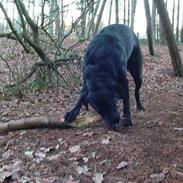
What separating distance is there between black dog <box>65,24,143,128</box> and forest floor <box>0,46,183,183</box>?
31cm

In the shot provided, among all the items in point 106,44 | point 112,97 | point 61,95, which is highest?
point 106,44

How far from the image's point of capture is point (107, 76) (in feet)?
18.4

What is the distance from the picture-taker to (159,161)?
460cm

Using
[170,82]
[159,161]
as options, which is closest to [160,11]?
[170,82]

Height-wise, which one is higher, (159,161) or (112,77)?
(112,77)

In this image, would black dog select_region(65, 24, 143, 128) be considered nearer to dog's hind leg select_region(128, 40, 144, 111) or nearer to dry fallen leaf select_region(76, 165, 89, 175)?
dog's hind leg select_region(128, 40, 144, 111)

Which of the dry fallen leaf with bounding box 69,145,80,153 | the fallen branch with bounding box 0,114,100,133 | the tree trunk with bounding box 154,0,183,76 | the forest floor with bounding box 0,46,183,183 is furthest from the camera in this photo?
the tree trunk with bounding box 154,0,183,76

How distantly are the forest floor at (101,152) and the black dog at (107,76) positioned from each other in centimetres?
31

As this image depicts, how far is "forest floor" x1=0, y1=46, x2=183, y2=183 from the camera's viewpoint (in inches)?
175

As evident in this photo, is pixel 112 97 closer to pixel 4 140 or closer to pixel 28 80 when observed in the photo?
pixel 4 140

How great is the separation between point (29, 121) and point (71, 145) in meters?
1.10

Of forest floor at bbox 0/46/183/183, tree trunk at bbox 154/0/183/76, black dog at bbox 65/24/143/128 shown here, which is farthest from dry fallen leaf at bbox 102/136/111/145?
Result: tree trunk at bbox 154/0/183/76

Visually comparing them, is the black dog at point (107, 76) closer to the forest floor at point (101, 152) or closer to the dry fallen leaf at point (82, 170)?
the forest floor at point (101, 152)

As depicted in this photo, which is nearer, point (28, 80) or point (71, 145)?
point (71, 145)
